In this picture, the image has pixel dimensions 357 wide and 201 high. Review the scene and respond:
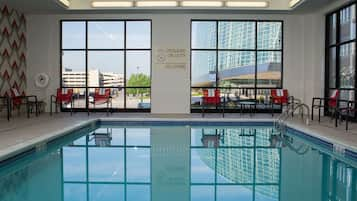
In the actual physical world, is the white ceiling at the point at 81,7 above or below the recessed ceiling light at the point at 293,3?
below

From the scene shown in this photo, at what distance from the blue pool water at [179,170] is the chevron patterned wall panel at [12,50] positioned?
381 cm

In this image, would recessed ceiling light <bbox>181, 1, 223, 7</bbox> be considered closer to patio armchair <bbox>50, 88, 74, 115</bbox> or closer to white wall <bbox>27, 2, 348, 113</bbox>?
white wall <bbox>27, 2, 348, 113</bbox>

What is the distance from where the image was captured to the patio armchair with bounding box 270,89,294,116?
10.4 m

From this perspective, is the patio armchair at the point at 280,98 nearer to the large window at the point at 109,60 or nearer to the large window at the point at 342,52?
the large window at the point at 342,52

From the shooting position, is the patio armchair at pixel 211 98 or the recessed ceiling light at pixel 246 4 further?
the patio armchair at pixel 211 98

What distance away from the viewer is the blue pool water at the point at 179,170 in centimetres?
388

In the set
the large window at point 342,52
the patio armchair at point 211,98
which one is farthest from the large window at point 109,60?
the large window at point 342,52

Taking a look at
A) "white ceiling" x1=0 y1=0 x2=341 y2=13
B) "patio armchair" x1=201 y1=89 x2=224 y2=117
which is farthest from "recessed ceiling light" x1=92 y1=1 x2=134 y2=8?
"patio armchair" x1=201 y1=89 x2=224 y2=117

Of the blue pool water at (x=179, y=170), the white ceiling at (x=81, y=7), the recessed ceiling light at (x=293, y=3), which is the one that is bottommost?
the blue pool water at (x=179, y=170)

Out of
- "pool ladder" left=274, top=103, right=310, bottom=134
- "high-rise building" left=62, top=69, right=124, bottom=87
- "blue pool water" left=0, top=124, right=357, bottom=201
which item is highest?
"high-rise building" left=62, top=69, right=124, bottom=87

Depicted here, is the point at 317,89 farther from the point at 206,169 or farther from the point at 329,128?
the point at 206,169

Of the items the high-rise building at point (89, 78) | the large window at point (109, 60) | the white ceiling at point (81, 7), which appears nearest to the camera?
the white ceiling at point (81, 7)

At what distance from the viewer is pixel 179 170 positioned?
4926 millimetres

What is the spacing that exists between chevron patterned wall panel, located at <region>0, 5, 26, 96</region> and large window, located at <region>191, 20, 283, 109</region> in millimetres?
5070
